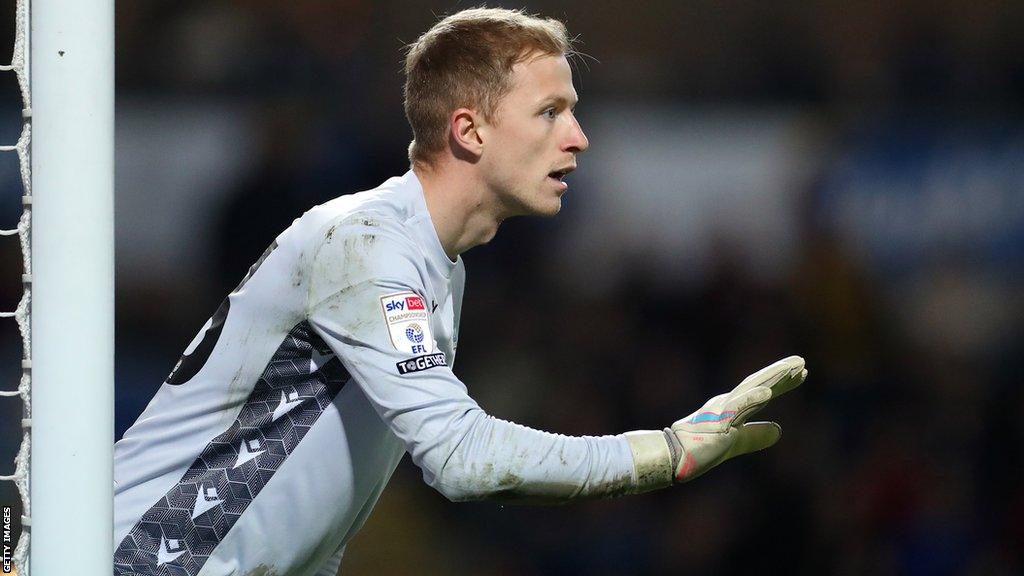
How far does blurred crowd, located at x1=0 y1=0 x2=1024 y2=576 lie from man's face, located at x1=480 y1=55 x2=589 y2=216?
2817 mm

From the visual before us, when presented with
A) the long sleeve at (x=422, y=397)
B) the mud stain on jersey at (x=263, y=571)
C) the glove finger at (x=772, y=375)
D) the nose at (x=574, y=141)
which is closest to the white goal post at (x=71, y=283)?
the long sleeve at (x=422, y=397)

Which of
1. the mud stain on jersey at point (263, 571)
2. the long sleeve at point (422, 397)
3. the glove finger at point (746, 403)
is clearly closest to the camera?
the long sleeve at point (422, 397)

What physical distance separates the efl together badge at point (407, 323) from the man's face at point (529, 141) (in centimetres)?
43

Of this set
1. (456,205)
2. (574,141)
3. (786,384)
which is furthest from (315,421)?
(786,384)

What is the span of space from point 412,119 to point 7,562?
1.11 metres

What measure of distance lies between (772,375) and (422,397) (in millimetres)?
645

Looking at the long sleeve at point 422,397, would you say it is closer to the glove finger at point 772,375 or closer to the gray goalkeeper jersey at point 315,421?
the gray goalkeeper jersey at point 315,421

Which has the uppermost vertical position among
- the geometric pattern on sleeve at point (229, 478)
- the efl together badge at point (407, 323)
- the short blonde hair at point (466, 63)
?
the short blonde hair at point (466, 63)

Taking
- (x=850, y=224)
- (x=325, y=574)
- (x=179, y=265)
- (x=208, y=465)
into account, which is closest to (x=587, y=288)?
(x=850, y=224)

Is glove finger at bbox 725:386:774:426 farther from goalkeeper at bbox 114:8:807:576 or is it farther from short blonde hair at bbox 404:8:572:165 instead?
short blonde hair at bbox 404:8:572:165

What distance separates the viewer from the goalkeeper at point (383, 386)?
6.34 feet

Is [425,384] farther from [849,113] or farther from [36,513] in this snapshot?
[849,113]

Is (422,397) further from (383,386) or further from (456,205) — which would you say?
(456,205)

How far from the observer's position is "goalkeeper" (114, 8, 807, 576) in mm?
1932
